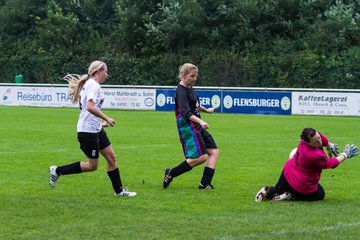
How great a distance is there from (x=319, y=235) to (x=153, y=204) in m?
2.75

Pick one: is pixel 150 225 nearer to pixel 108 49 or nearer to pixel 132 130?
pixel 132 130

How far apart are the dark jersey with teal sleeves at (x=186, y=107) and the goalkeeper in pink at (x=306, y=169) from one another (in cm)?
161

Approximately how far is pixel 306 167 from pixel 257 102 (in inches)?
973

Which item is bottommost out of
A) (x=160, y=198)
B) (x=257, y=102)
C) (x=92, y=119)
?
(x=257, y=102)

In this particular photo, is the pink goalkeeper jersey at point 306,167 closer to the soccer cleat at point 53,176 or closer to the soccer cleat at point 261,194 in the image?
the soccer cleat at point 261,194

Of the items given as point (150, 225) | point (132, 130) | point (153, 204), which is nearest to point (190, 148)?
point (153, 204)

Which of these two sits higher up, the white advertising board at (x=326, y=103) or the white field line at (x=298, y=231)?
the white field line at (x=298, y=231)

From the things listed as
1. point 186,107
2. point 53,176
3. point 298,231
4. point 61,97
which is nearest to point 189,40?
point 61,97

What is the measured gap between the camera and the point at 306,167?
34.2 ft

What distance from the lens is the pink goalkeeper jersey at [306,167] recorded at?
404 inches

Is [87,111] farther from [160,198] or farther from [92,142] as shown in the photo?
[160,198]

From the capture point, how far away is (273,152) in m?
18.0

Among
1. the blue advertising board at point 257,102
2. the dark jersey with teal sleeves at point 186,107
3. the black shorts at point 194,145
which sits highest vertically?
the dark jersey with teal sleeves at point 186,107

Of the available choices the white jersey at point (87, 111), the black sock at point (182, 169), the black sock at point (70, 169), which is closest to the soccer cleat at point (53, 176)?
the black sock at point (70, 169)
